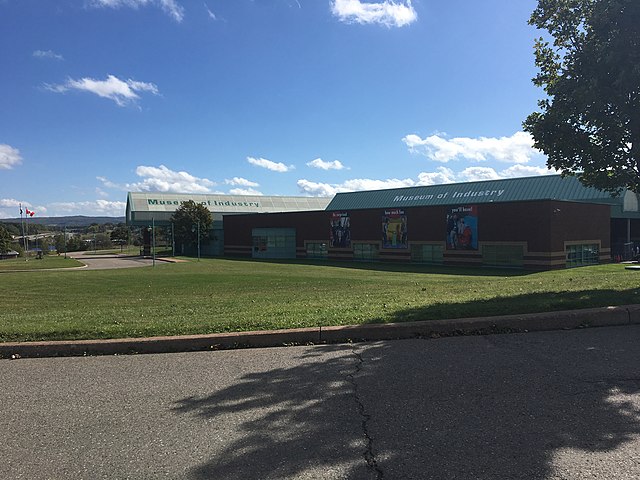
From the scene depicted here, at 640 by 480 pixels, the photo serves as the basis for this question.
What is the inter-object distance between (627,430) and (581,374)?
148 centimetres

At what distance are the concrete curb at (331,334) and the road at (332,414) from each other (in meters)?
0.32

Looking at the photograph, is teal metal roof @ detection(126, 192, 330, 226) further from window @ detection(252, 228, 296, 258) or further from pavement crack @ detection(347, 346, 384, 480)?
Result: pavement crack @ detection(347, 346, 384, 480)

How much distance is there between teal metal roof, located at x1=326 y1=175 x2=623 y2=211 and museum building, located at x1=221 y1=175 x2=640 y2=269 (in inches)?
4.3

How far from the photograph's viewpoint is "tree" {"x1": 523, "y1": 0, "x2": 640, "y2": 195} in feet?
36.0

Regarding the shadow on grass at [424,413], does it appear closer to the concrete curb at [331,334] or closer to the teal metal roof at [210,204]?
the concrete curb at [331,334]

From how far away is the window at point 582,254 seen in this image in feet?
138

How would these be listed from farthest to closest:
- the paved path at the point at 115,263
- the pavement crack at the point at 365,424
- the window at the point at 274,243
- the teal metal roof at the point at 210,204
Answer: the teal metal roof at the point at 210,204 < the window at the point at 274,243 < the paved path at the point at 115,263 < the pavement crack at the point at 365,424

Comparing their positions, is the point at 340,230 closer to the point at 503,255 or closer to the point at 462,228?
the point at 462,228

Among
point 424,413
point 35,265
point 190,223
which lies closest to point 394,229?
point 190,223

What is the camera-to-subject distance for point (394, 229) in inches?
2000

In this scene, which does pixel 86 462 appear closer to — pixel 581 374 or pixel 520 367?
pixel 520 367

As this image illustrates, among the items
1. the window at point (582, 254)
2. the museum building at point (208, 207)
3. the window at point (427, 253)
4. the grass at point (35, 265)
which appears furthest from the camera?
the museum building at point (208, 207)

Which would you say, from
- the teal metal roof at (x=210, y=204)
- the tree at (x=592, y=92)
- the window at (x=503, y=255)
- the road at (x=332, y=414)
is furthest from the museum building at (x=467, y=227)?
the road at (x=332, y=414)

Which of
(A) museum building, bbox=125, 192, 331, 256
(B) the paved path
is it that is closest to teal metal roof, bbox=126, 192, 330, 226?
(A) museum building, bbox=125, 192, 331, 256
